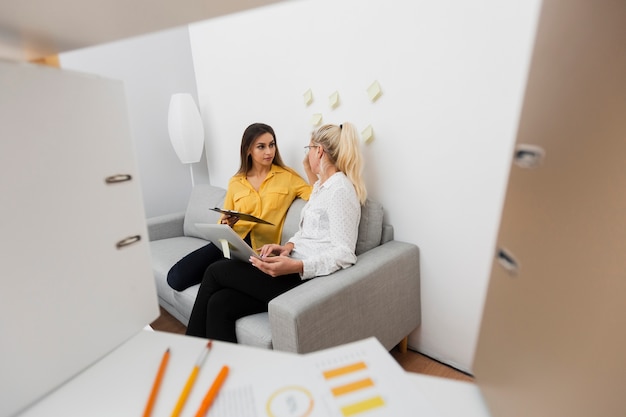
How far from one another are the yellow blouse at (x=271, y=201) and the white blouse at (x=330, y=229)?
0.33 m

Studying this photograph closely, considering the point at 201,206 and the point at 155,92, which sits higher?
the point at 155,92

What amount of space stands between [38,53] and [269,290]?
1.12m

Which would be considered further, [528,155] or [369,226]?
[369,226]

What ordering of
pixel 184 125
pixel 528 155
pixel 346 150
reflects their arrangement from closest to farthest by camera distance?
1. pixel 528 155
2. pixel 346 150
3. pixel 184 125

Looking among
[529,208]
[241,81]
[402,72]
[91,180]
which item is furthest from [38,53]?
[241,81]

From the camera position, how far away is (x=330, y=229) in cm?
140

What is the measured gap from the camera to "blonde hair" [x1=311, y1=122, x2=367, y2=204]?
1497mm

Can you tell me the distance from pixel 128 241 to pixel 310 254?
1092 mm

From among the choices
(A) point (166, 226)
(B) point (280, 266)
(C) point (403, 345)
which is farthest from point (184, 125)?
(C) point (403, 345)

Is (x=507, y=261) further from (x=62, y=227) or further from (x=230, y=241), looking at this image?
(x=230, y=241)

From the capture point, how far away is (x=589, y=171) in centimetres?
22

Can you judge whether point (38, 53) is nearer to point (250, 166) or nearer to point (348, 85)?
point (348, 85)

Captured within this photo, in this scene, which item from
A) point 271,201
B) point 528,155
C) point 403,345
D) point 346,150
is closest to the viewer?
point 528,155

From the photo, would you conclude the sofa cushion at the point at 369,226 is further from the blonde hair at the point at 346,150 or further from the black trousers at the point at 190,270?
A: the black trousers at the point at 190,270
